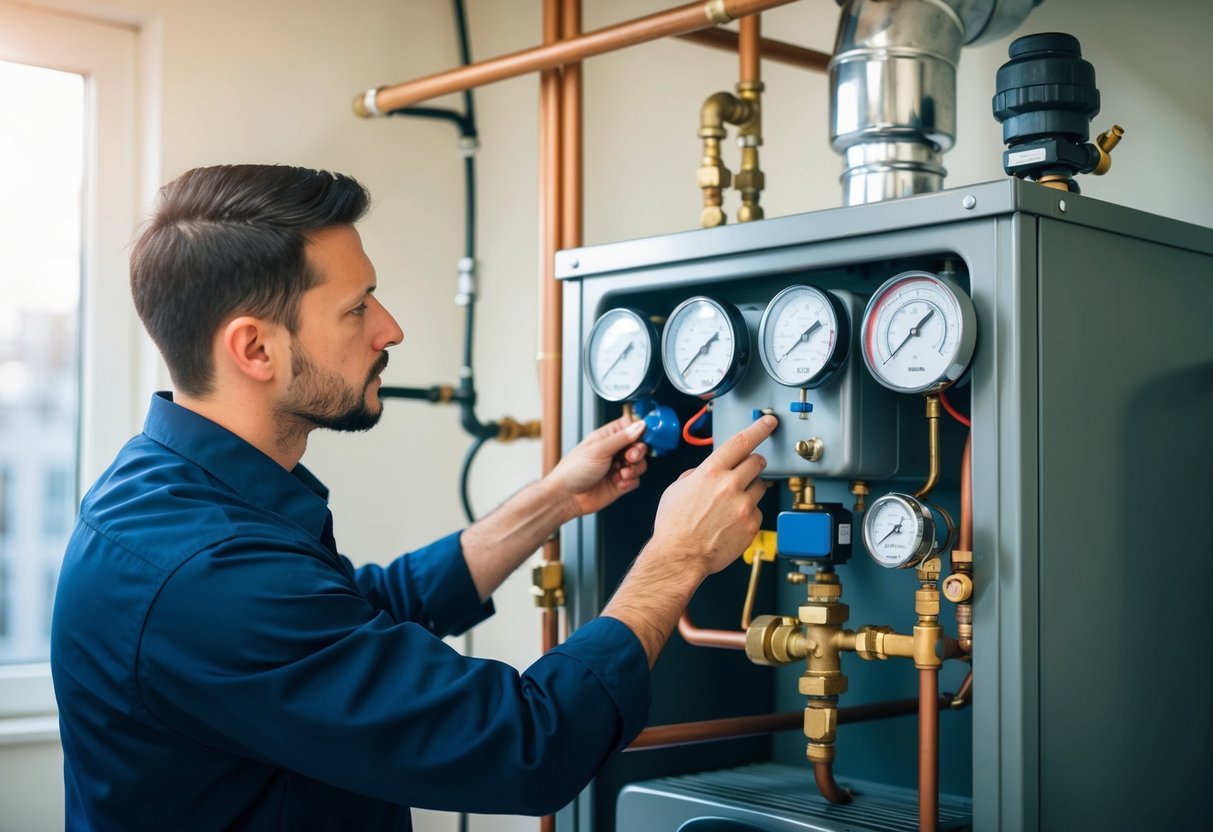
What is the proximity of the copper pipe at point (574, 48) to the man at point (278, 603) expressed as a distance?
11.8 inches

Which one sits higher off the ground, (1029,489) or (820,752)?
(1029,489)

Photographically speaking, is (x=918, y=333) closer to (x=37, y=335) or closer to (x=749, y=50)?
(x=749, y=50)

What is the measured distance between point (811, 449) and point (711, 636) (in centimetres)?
23

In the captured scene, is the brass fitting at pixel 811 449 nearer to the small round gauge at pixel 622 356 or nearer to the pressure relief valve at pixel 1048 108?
the small round gauge at pixel 622 356

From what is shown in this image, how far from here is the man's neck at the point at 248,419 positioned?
109 cm

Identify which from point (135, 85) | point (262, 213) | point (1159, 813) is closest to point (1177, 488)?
point (1159, 813)

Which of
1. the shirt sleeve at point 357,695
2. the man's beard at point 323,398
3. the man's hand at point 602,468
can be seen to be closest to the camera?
the shirt sleeve at point 357,695

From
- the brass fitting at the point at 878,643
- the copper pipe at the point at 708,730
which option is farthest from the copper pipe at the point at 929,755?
the copper pipe at the point at 708,730

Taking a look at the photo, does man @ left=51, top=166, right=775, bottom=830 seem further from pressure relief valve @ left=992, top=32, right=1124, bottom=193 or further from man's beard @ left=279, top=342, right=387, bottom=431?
pressure relief valve @ left=992, top=32, right=1124, bottom=193

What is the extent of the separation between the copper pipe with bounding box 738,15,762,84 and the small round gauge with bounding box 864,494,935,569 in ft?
1.89

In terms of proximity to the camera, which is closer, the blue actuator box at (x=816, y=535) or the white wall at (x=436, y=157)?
the blue actuator box at (x=816, y=535)

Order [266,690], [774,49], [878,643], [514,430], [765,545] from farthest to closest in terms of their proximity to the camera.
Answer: [514,430] < [774,49] < [765,545] < [878,643] < [266,690]

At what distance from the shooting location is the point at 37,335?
1725mm

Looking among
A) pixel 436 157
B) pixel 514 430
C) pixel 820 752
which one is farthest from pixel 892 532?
pixel 436 157
